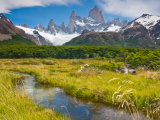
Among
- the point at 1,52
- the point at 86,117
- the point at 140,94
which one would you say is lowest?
the point at 86,117

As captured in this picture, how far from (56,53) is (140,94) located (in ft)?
332

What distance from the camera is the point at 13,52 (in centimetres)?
9675

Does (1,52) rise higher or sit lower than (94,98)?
higher

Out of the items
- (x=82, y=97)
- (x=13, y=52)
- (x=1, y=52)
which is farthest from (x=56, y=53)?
(x=82, y=97)

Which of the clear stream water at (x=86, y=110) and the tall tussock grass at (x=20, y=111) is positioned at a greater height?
the tall tussock grass at (x=20, y=111)

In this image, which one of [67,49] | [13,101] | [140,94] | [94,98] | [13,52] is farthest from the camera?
[67,49]

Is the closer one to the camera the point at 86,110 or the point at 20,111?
the point at 20,111

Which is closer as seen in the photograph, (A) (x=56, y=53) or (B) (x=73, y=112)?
(B) (x=73, y=112)

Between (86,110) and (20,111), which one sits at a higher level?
(20,111)

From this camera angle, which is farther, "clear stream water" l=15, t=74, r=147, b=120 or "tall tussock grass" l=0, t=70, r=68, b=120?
"clear stream water" l=15, t=74, r=147, b=120

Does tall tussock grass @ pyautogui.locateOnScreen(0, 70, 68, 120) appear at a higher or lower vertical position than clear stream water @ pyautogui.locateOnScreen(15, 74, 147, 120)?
higher

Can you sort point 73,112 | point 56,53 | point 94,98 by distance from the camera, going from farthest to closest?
point 56,53
point 94,98
point 73,112

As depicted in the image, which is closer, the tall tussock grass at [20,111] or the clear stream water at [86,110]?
the tall tussock grass at [20,111]

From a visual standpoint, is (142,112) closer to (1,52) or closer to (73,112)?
(73,112)
